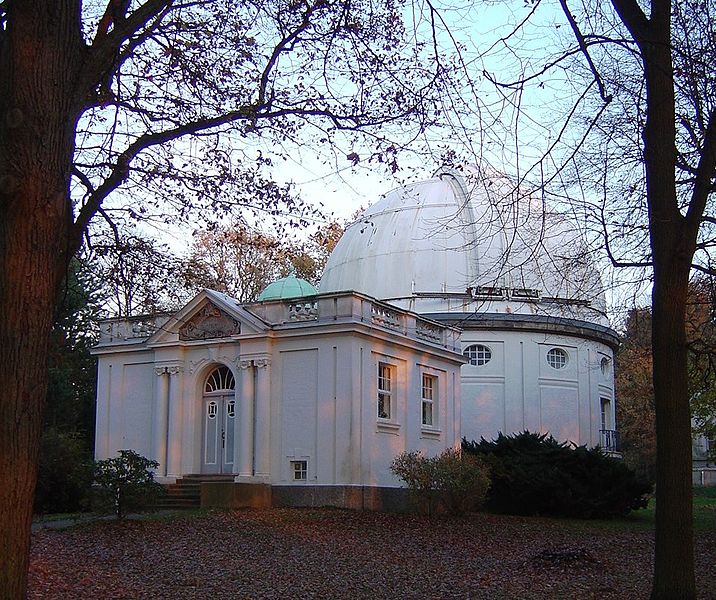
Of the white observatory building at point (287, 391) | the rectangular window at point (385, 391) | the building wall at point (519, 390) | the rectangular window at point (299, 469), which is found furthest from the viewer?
the building wall at point (519, 390)

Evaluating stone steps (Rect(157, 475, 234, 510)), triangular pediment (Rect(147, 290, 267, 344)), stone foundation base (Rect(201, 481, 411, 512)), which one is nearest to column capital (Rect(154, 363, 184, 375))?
triangular pediment (Rect(147, 290, 267, 344))

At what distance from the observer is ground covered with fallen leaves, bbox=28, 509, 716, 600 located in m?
11.6

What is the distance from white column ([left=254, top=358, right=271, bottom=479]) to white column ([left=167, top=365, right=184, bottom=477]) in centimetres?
297

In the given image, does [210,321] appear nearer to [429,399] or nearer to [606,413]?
[429,399]

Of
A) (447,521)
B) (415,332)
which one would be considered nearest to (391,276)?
(415,332)

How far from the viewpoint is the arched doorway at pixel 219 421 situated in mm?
26312

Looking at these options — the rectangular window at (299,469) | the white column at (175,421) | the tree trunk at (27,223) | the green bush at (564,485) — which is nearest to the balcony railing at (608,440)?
the green bush at (564,485)

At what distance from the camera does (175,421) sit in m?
26.8

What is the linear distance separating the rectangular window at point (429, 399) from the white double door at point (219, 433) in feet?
19.5

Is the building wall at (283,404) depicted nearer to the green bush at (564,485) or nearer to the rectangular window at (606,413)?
the green bush at (564,485)

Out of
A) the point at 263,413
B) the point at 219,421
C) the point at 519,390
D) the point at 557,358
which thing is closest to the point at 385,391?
the point at 263,413

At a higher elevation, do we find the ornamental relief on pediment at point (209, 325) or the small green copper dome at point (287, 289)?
the small green copper dome at point (287, 289)

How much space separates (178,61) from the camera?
10.6 meters

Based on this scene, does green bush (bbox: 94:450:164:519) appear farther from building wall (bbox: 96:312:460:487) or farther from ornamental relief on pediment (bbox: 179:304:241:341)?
ornamental relief on pediment (bbox: 179:304:241:341)
